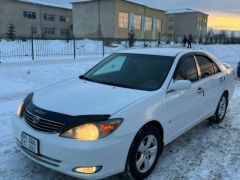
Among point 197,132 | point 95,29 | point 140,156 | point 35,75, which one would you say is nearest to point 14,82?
point 35,75

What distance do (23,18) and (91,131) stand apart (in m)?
48.0

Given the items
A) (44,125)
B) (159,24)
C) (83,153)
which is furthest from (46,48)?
(159,24)

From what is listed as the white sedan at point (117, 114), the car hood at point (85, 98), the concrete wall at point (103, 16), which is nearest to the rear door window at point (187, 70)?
the white sedan at point (117, 114)

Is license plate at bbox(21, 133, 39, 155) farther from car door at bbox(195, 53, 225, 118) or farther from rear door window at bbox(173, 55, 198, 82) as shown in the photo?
car door at bbox(195, 53, 225, 118)

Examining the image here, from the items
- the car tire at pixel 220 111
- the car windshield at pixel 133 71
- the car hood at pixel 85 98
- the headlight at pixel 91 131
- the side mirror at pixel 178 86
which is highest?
the car windshield at pixel 133 71

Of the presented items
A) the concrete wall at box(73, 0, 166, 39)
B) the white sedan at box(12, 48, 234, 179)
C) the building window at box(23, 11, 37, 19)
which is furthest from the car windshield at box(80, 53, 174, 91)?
the building window at box(23, 11, 37, 19)

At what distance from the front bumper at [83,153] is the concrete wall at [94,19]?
1566 inches

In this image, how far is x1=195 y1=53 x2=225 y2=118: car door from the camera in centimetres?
470

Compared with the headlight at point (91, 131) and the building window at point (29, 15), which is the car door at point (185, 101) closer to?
the headlight at point (91, 131)

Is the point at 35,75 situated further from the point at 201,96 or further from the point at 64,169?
the point at 64,169

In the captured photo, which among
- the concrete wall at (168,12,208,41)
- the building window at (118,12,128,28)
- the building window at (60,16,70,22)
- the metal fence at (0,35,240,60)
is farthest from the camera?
the concrete wall at (168,12,208,41)

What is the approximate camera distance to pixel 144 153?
11.0 feet

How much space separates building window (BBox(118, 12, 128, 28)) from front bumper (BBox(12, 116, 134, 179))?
134 ft

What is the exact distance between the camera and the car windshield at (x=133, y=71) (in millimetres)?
3875
